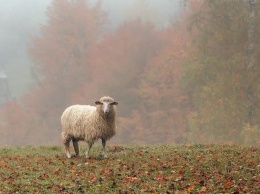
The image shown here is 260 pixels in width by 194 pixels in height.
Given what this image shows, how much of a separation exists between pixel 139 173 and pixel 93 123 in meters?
4.53

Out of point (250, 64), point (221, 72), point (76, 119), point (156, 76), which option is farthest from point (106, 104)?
point (156, 76)

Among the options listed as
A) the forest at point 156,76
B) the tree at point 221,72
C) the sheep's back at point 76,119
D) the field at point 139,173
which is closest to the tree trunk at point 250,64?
the forest at point 156,76

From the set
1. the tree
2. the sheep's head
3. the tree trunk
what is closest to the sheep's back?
the sheep's head

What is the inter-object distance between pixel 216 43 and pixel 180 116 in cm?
1220

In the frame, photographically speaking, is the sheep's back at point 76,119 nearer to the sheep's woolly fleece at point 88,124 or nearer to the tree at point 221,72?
the sheep's woolly fleece at point 88,124

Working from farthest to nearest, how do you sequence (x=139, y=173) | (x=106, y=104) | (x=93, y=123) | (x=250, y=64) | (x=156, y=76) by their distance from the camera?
(x=156, y=76)
(x=250, y=64)
(x=93, y=123)
(x=106, y=104)
(x=139, y=173)

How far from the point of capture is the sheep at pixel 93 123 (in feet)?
58.9

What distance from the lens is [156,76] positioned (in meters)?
50.9

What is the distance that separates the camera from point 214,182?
12203 mm

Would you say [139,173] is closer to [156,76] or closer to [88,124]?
[88,124]

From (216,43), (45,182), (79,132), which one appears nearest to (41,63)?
(216,43)

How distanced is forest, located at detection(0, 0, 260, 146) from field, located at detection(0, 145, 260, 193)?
8000 mm

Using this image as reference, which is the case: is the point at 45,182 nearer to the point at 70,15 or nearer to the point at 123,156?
the point at 123,156

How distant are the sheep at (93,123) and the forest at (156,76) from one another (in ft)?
27.5
